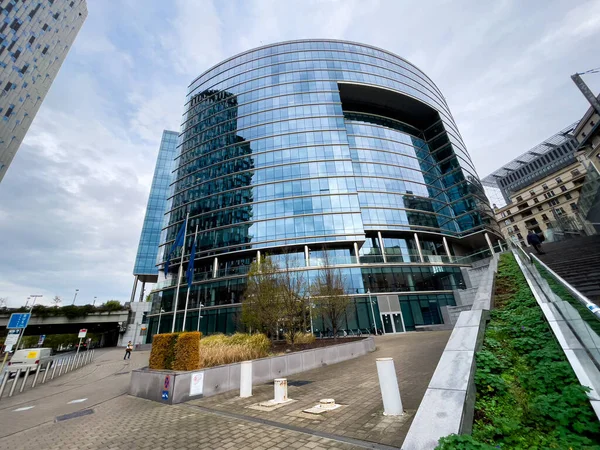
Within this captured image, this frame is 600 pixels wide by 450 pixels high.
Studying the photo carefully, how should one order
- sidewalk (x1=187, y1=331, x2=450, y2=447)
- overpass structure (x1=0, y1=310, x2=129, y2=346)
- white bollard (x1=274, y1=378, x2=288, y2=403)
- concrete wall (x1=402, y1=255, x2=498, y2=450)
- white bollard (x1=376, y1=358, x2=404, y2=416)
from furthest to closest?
1. overpass structure (x1=0, y1=310, x2=129, y2=346)
2. white bollard (x1=274, y1=378, x2=288, y2=403)
3. white bollard (x1=376, y1=358, x2=404, y2=416)
4. sidewalk (x1=187, y1=331, x2=450, y2=447)
5. concrete wall (x1=402, y1=255, x2=498, y2=450)

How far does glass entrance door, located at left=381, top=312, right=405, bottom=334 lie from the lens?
31.6 metres

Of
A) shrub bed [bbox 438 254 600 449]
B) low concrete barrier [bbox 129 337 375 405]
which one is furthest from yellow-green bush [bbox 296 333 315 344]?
shrub bed [bbox 438 254 600 449]

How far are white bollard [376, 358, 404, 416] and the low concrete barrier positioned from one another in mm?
6257

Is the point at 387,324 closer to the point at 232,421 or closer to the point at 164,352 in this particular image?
the point at 164,352

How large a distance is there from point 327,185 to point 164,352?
3263 cm

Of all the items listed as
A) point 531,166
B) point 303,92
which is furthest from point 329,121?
point 531,166

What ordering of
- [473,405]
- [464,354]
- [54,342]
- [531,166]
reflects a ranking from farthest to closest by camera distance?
[531,166] < [54,342] < [464,354] < [473,405]

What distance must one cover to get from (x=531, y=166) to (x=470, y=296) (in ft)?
263

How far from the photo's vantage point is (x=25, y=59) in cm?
4047

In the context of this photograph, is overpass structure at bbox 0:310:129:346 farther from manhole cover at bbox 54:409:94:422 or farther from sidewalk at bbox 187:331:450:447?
sidewalk at bbox 187:331:450:447

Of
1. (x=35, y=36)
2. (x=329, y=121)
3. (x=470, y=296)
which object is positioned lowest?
(x=470, y=296)

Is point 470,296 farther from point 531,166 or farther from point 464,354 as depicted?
point 531,166

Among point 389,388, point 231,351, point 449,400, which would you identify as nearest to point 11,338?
point 231,351

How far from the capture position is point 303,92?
4647 cm
